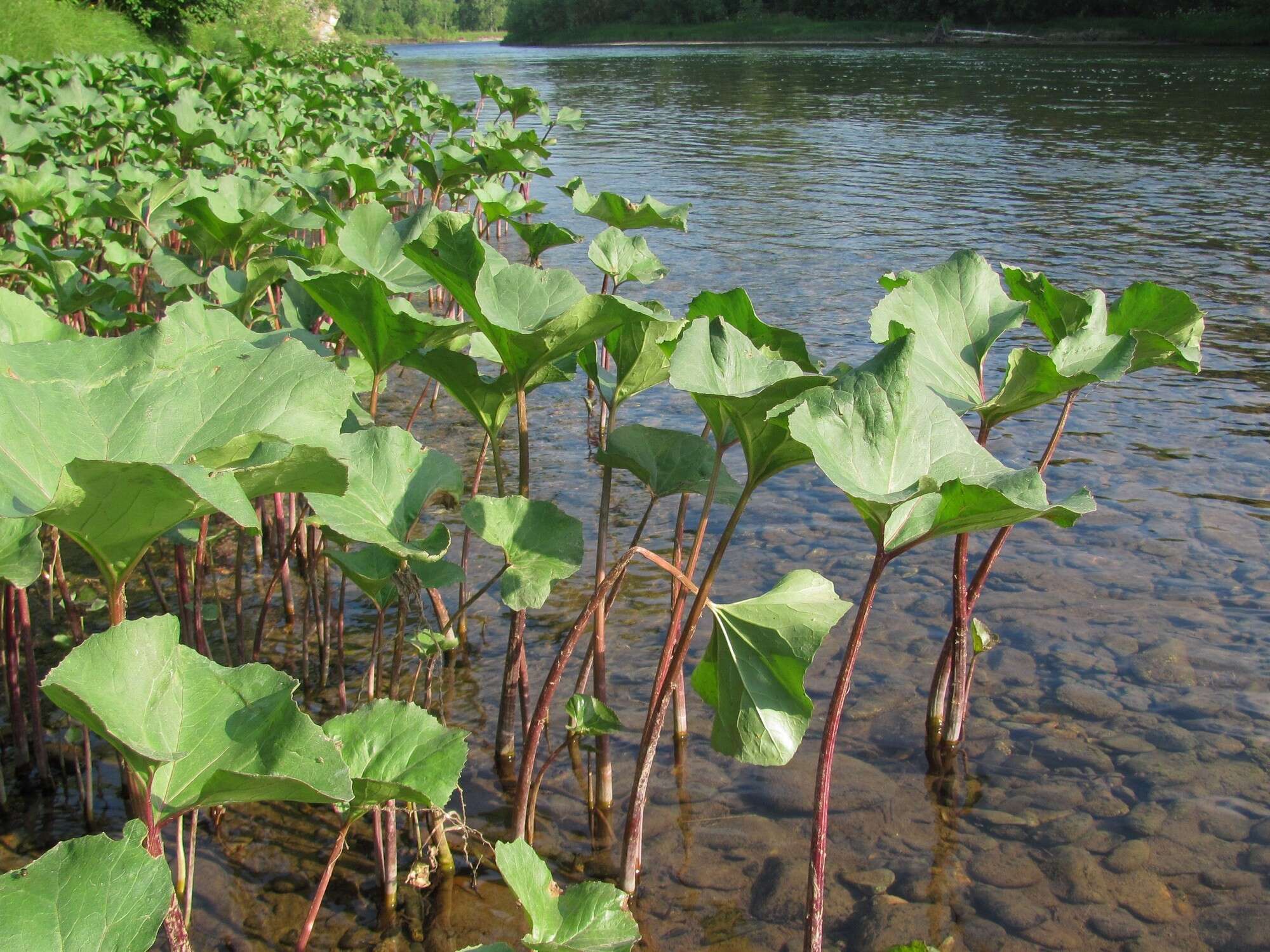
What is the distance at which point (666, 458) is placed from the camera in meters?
2.37

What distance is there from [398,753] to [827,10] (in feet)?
198

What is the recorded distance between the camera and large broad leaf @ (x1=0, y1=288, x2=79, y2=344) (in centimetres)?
220

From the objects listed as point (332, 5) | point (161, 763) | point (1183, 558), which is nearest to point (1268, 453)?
point (1183, 558)

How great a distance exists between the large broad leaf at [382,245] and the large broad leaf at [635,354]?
26.4 inches

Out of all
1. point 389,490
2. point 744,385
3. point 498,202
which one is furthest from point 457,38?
point 744,385

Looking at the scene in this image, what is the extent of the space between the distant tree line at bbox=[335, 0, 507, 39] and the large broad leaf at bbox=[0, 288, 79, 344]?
111 m

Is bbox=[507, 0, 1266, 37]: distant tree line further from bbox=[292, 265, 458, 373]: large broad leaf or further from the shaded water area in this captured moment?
bbox=[292, 265, 458, 373]: large broad leaf

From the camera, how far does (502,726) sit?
2834 mm

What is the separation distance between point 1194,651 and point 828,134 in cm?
1496

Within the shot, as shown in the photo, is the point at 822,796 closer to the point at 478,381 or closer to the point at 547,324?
the point at 547,324

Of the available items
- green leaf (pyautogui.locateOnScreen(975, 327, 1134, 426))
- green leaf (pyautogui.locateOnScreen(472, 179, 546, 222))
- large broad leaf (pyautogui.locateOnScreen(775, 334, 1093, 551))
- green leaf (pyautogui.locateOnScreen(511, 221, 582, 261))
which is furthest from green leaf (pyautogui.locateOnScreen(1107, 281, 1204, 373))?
green leaf (pyautogui.locateOnScreen(472, 179, 546, 222))

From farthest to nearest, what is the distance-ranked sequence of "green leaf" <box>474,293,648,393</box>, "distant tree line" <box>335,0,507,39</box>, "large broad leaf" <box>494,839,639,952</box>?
"distant tree line" <box>335,0,507,39</box>
"green leaf" <box>474,293,648,393</box>
"large broad leaf" <box>494,839,639,952</box>

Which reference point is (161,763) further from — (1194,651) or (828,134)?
(828,134)

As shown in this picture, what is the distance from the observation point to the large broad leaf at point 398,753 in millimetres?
1762
